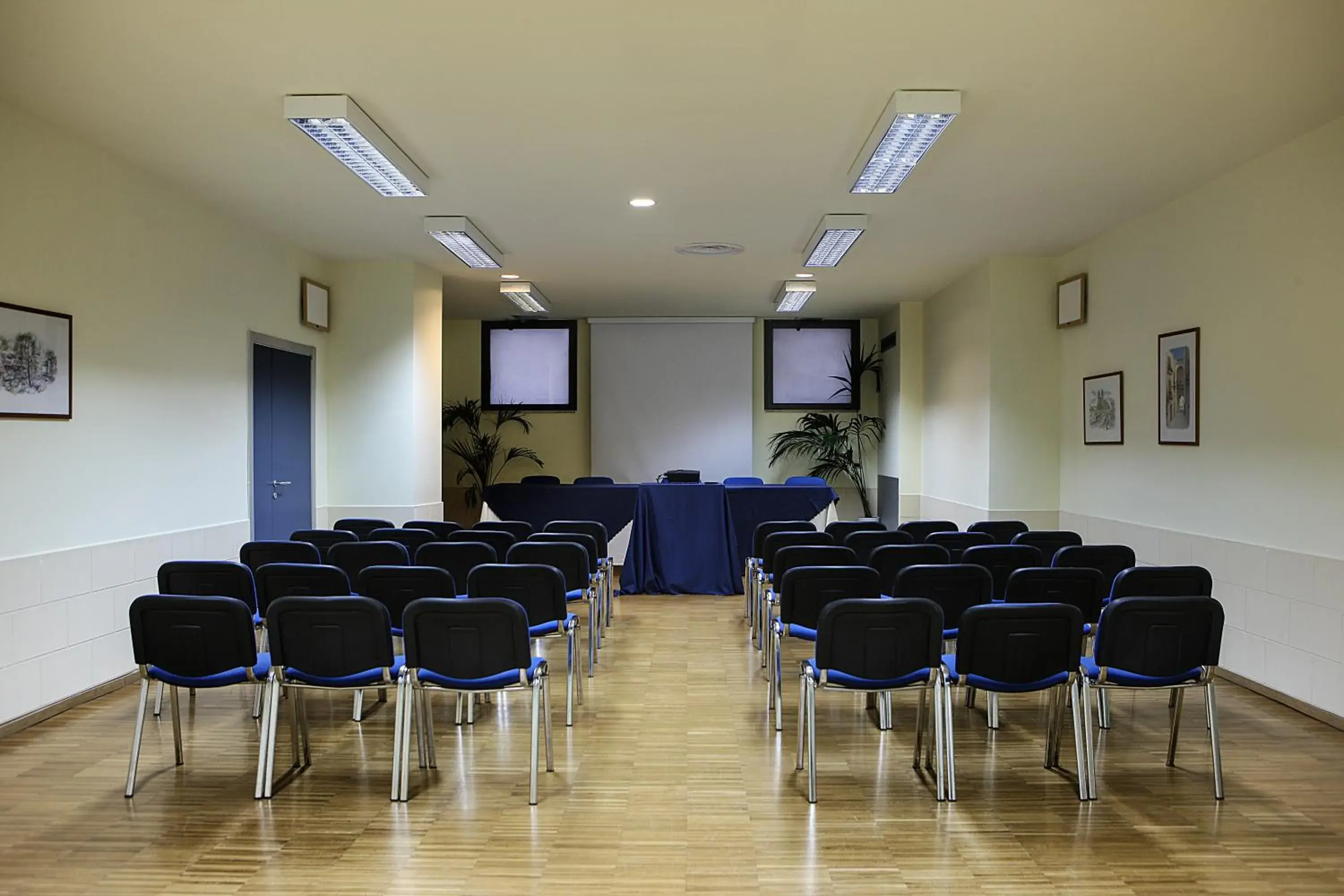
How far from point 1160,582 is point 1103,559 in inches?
45.8

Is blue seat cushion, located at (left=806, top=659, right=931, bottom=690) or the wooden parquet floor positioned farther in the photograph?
blue seat cushion, located at (left=806, top=659, right=931, bottom=690)

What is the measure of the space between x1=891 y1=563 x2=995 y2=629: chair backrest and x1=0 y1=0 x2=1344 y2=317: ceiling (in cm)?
251

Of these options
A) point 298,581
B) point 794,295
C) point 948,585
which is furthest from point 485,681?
point 794,295

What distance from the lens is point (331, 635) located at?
3928mm

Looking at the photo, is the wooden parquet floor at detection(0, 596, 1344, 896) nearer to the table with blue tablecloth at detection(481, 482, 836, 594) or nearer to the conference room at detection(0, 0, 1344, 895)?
the conference room at detection(0, 0, 1344, 895)

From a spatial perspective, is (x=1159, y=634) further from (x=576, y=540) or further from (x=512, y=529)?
(x=512, y=529)

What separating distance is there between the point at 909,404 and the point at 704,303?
3081 mm

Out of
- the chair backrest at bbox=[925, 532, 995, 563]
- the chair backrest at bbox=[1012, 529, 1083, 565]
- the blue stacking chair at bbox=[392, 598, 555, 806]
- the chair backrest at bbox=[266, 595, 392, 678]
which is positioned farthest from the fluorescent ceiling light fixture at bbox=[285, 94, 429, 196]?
the chair backrest at bbox=[1012, 529, 1083, 565]

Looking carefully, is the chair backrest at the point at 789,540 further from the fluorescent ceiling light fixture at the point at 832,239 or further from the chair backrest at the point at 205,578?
the chair backrest at the point at 205,578

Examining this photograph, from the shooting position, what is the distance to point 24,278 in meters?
5.26

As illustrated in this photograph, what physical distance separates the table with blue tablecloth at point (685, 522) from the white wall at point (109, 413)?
3548 mm

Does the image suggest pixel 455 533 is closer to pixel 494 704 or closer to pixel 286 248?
pixel 494 704

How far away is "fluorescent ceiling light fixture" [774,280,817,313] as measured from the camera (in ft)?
35.3

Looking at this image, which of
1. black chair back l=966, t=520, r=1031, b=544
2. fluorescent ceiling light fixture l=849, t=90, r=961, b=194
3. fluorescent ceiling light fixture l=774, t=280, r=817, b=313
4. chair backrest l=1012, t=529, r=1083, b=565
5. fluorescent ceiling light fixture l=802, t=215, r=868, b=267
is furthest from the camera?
fluorescent ceiling light fixture l=774, t=280, r=817, b=313
